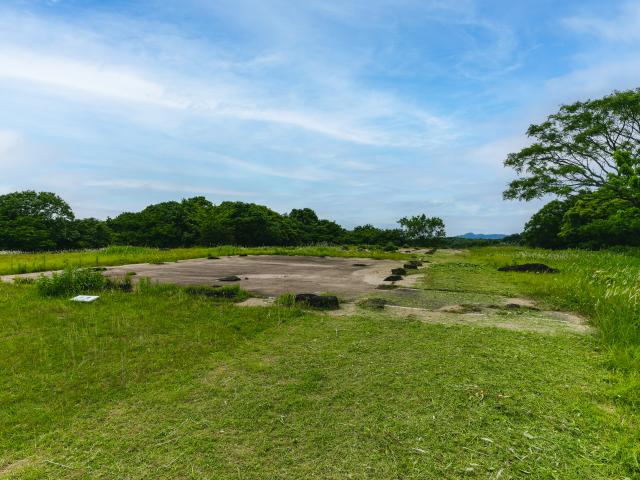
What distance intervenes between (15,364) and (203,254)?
14.7 m

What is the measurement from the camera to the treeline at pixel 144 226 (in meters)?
37.1

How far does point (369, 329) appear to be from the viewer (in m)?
4.54

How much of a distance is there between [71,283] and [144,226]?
40.8 metres

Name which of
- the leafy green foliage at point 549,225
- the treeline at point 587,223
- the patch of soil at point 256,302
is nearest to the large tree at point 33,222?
the patch of soil at point 256,302

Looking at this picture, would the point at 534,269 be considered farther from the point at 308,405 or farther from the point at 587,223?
the point at 587,223

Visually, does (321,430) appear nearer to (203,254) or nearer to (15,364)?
(15,364)

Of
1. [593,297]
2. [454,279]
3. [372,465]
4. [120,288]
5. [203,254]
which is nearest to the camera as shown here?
[372,465]

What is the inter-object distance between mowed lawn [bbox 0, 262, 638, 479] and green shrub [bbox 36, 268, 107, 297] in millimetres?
2280

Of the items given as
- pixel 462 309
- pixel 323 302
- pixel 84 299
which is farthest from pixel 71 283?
pixel 462 309

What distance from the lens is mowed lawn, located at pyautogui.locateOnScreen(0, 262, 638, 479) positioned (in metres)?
1.98

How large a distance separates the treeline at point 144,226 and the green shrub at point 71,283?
28582 mm

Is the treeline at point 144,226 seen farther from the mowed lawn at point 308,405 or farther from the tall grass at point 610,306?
the mowed lawn at point 308,405

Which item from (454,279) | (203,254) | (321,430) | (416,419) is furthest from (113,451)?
(203,254)

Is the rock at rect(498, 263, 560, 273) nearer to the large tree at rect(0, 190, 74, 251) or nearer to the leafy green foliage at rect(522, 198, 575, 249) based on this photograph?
the leafy green foliage at rect(522, 198, 575, 249)
